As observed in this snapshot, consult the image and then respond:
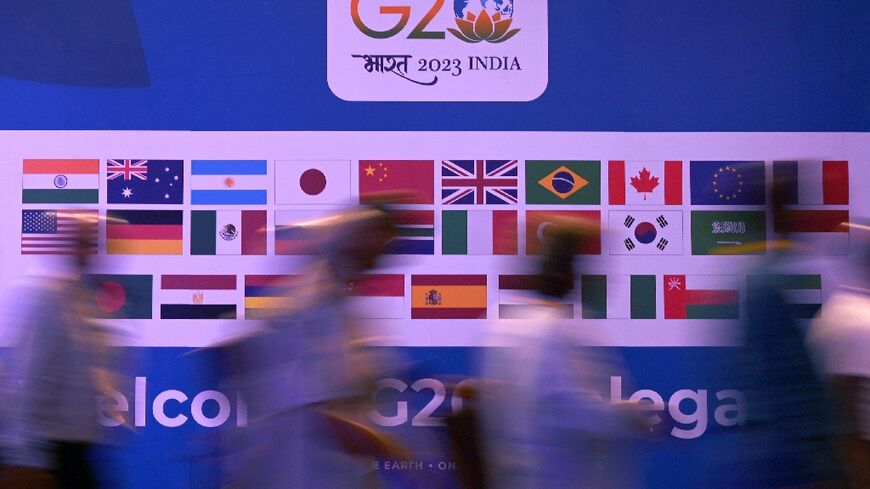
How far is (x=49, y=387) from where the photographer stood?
123 inches

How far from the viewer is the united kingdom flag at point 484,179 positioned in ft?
14.6

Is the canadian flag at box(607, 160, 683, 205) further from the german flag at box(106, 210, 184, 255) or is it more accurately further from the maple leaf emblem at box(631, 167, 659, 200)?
the german flag at box(106, 210, 184, 255)

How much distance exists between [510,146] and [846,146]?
170cm

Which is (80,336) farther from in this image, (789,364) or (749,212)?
(749,212)

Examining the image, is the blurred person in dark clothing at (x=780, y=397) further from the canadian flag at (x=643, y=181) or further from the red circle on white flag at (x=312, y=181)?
the red circle on white flag at (x=312, y=181)

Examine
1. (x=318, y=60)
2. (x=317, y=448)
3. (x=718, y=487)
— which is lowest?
(x=718, y=487)

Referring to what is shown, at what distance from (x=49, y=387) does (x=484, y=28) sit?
2625 mm

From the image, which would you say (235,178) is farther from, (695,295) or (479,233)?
(695,295)

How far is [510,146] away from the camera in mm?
4457

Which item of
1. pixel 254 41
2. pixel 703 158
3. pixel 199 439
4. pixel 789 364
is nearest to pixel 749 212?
pixel 703 158

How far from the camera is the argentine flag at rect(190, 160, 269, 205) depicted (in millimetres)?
4449

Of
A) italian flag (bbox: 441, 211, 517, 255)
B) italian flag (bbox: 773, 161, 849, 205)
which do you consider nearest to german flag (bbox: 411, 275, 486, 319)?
italian flag (bbox: 441, 211, 517, 255)

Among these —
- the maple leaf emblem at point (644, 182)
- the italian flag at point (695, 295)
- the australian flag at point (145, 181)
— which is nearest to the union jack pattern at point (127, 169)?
the australian flag at point (145, 181)

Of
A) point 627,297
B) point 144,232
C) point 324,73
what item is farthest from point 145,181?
point 627,297
